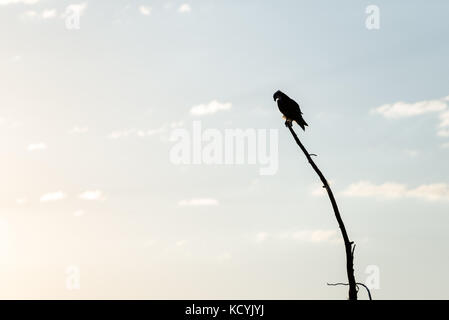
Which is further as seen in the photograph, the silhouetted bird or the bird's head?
the bird's head

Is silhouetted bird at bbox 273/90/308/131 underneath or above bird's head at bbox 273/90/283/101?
underneath

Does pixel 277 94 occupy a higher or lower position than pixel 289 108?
higher

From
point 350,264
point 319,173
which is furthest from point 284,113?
point 350,264

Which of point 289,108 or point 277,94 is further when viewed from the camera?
point 277,94

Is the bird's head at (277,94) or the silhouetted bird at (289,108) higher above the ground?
the bird's head at (277,94)

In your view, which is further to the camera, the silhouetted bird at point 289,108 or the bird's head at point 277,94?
the bird's head at point 277,94

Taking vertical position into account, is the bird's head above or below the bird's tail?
above
